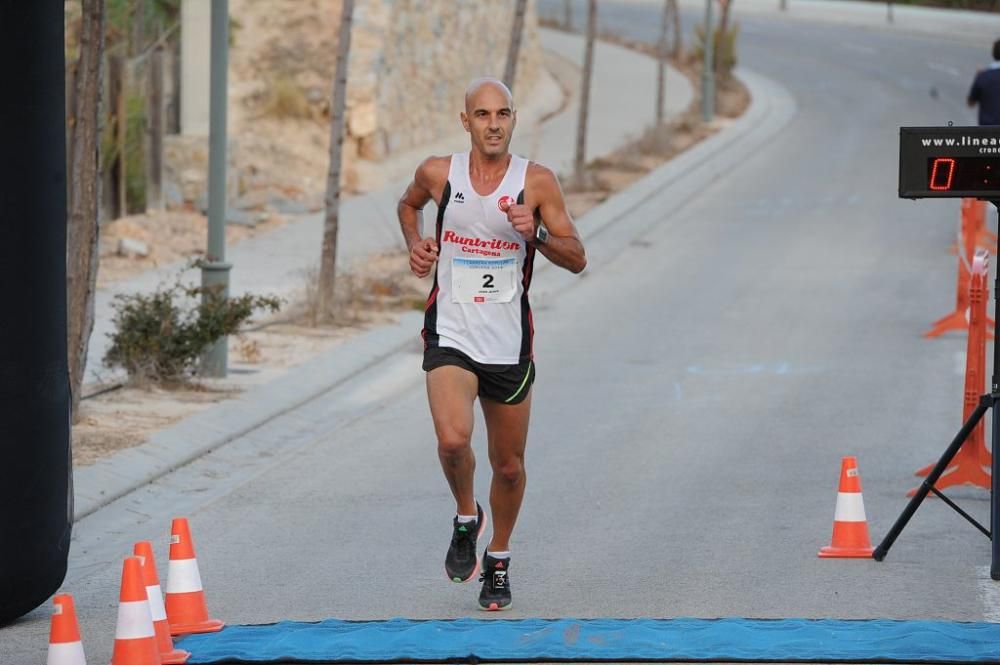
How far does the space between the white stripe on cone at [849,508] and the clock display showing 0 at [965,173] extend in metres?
1.56

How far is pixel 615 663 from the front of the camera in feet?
21.7

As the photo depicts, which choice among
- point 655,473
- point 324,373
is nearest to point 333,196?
point 324,373

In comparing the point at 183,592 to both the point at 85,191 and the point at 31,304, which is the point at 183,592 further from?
the point at 85,191

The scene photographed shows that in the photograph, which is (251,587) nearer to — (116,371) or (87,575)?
(87,575)

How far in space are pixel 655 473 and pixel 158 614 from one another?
4.59 m

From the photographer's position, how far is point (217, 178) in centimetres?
1366

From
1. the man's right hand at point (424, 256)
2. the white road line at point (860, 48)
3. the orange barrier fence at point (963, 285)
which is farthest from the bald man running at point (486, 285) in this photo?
the white road line at point (860, 48)

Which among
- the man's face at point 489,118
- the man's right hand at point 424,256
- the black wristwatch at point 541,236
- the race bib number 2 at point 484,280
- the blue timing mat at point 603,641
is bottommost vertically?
the blue timing mat at point 603,641

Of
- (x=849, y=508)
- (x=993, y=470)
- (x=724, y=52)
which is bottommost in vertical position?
(x=724, y=52)

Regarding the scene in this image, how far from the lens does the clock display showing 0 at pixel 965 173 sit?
798 centimetres

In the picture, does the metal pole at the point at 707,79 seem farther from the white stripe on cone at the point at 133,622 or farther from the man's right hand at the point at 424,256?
the white stripe on cone at the point at 133,622

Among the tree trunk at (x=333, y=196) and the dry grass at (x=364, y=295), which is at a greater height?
the tree trunk at (x=333, y=196)

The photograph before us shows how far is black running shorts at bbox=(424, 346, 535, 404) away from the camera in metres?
7.50

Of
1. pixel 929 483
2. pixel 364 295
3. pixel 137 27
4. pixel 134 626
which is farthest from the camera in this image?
pixel 137 27
